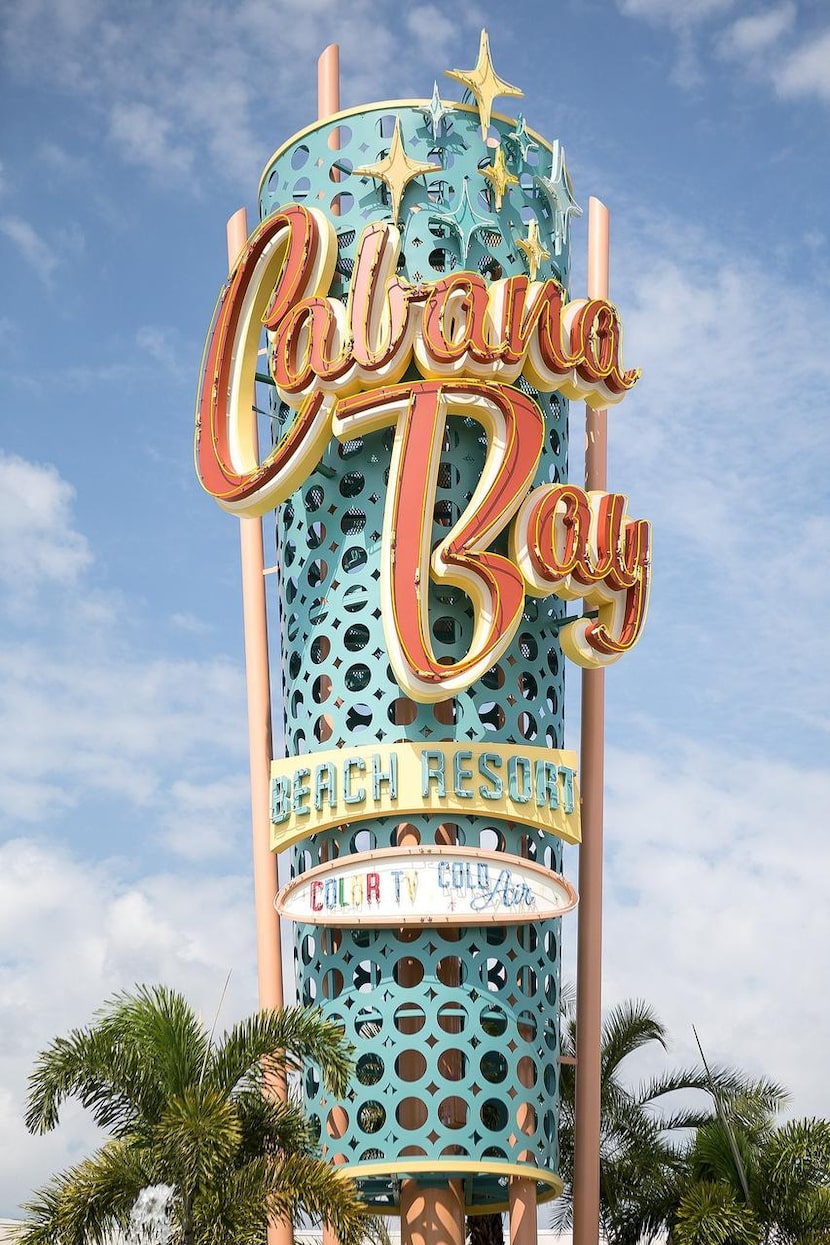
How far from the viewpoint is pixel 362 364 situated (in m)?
28.7

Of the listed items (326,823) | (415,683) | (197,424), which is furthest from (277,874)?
(197,424)

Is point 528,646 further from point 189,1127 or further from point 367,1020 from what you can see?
point 189,1127

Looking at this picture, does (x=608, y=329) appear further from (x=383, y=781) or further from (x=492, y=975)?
(x=492, y=975)

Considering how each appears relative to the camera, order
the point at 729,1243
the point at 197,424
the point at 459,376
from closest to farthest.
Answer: the point at 729,1243 → the point at 459,376 → the point at 197,424

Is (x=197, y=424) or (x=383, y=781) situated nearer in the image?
(x=383, y=781)

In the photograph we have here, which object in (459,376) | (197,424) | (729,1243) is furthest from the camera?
(197,424)

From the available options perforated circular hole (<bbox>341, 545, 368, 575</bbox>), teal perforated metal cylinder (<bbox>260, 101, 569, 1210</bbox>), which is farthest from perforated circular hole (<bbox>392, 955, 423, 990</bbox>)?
perforated circular hole (<bbox>341, 545, 368, 575</bbox>)

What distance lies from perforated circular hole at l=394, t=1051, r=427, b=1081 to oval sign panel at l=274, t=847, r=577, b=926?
7.04 ft

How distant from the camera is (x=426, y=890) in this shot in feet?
90.3

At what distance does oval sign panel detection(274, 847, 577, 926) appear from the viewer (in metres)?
27.4

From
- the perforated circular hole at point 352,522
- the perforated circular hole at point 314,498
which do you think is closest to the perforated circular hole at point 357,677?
the perforated circular hole at point 352,522

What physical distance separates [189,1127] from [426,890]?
6766 mm

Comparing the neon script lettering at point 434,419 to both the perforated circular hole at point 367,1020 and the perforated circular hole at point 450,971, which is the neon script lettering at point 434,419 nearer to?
the perforated circular hole at point 450,971

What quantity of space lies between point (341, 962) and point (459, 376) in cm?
868
